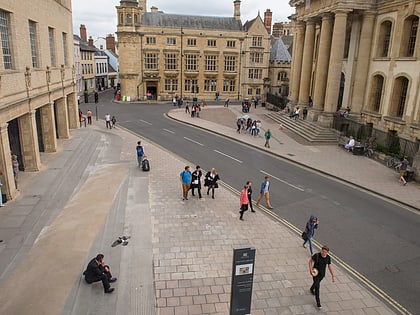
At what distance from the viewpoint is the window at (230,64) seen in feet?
193

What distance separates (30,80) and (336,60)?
23.8 meters

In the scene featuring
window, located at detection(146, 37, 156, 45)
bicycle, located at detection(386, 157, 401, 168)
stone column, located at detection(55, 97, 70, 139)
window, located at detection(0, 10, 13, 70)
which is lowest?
bicycle, located at detection(386, 157, 401, 168)

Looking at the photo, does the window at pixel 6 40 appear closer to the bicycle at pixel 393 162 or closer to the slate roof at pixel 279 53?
the bicycle at pixel 393 162

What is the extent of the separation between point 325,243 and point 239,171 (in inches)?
350

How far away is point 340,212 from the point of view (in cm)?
1502

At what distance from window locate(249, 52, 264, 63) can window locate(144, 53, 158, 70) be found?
656 inches

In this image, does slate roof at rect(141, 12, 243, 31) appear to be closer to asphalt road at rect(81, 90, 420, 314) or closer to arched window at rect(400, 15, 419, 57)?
asphalt road at rect(81, 90, 420, 314)

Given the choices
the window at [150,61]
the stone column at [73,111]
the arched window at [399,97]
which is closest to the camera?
the arched window at [399,97]

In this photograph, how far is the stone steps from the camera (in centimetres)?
2886

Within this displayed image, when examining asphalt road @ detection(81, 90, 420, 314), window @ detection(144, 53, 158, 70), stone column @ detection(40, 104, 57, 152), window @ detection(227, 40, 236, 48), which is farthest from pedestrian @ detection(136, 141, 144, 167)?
window @ detection(227, 40, 236, 48)

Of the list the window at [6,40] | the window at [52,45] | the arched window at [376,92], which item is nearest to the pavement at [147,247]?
the window at [6,40]

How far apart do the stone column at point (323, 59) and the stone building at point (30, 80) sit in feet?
73.3

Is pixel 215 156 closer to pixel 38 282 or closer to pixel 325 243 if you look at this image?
pixel 325 243

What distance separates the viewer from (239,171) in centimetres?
2047
